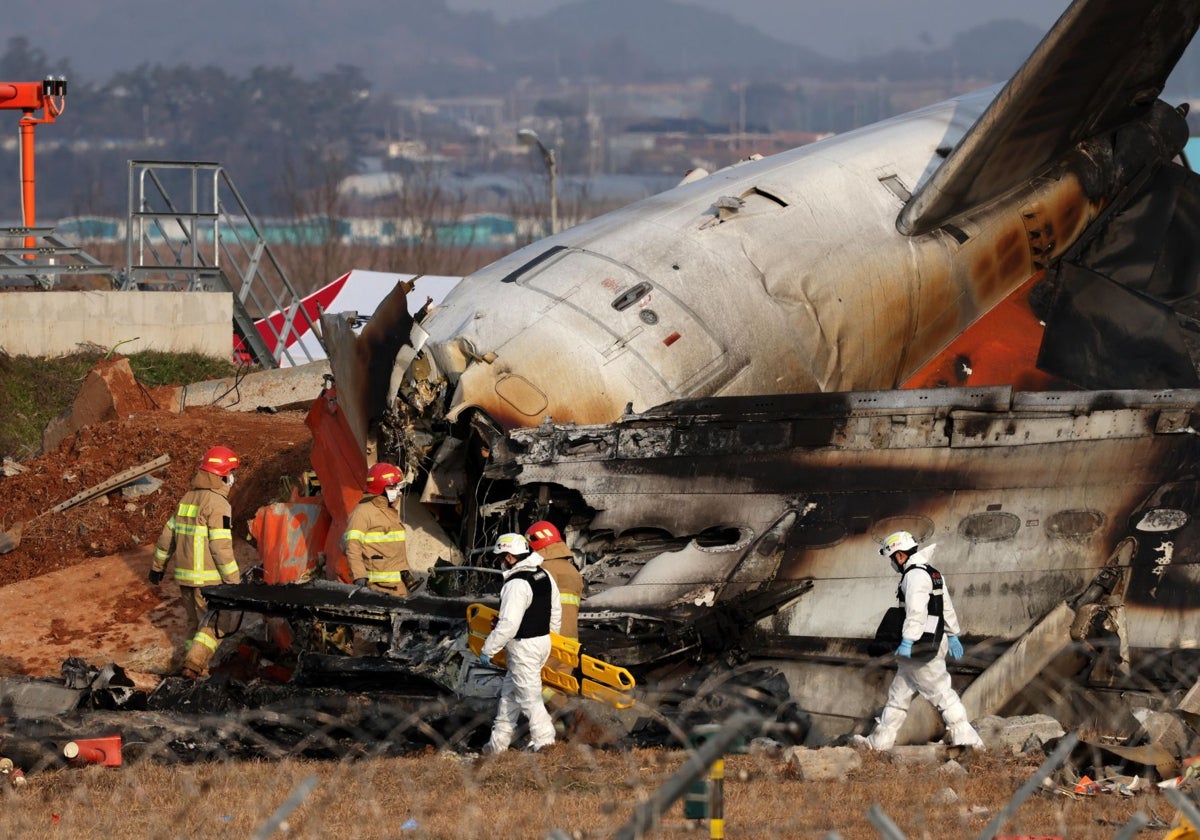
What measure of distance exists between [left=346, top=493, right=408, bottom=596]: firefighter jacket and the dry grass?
10.2 ft

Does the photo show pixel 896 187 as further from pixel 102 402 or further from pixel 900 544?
pixel 102 402

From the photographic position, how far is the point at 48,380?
26141 millimetres

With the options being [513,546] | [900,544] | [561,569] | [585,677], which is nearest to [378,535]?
[561,569]

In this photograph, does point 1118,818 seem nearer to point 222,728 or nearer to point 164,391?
point 222,728

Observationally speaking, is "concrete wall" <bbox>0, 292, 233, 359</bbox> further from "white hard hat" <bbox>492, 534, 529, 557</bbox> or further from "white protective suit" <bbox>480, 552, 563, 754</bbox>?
"white protective suit" <bbox>480, 552, 563, 754</bbox>

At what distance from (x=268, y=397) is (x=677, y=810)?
16148mm

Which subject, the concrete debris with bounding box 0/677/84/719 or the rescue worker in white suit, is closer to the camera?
the rescue worker in white suit

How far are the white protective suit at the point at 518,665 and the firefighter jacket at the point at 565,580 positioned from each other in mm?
750

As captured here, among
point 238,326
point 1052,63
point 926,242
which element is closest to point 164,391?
point 238,326

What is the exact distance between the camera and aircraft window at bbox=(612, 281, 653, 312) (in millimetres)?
15023

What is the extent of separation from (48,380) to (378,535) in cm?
1364

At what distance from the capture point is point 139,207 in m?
28.8

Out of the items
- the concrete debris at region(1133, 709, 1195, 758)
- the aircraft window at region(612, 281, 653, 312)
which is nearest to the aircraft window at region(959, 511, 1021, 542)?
the concrete debris at region(1133, 709, 1195, 758)

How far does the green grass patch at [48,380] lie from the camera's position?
24812 millimetres
